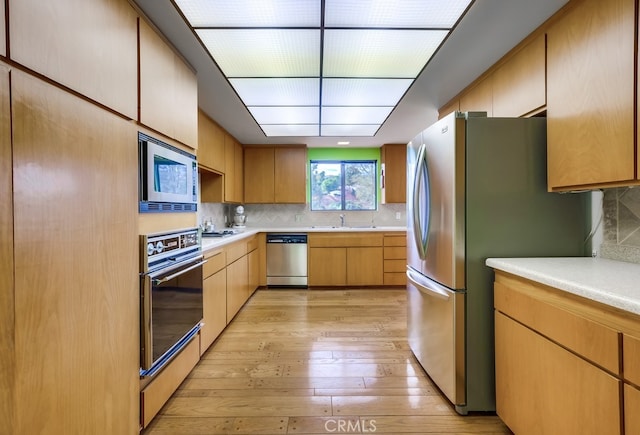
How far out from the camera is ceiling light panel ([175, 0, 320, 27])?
148 cm

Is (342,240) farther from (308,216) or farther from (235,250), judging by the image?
(235,250)

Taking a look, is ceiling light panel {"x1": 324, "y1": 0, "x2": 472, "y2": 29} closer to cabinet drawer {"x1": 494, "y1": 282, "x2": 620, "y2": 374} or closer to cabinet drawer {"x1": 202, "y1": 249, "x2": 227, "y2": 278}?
cabinet drawer {"x1": 494, "y1": 282, "x2": 620, "y2": 374}

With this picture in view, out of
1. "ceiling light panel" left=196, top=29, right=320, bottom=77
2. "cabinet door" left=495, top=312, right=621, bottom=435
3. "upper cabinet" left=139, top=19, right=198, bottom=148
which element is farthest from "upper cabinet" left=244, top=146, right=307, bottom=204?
"cabinet door" left=495, top=312, right=621, bottom=435

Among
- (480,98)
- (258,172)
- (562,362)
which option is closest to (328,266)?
(258,172)

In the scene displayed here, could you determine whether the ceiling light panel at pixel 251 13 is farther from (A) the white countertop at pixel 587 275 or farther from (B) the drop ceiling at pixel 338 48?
(A) the white countertop at pixel 587 275

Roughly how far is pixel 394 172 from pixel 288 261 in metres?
2.23

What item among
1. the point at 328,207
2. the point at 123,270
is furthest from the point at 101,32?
the point at 328,207

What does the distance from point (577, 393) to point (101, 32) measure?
232 centimetres

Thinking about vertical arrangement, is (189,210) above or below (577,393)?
above

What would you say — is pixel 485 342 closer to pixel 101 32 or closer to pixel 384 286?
pixel 101 32

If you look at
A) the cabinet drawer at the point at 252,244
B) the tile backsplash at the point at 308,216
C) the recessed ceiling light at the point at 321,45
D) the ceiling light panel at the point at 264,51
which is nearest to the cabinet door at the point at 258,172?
the tile backsplash at the point at 308,216

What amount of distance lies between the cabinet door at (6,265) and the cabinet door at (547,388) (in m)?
1.82

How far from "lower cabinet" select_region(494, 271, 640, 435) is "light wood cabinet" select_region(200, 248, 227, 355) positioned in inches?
76.9

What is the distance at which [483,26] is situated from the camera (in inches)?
66.2
